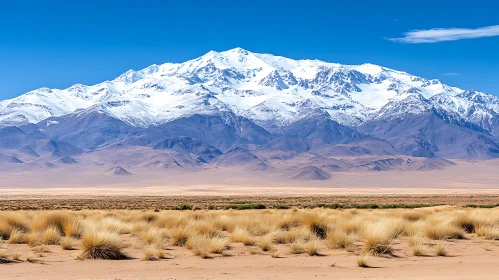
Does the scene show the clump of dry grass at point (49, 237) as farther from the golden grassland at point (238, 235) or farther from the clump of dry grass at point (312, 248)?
the clump of dry grass at point (312, 248)

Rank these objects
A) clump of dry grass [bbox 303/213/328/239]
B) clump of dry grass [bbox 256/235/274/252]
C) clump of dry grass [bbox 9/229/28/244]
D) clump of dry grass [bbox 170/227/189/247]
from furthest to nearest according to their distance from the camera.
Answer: clump of dry grass [bbox 303/213/328/239]
clump of dry grass [bbox 9/229/28/244]
clump of dry grass [bbox 170/227/189/247]
clump of dry grass [bbox 256/235/274/252]

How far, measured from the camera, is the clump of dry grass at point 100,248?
18.2 metres

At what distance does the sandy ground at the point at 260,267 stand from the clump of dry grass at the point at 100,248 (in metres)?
0.41

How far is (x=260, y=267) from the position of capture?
17594 millimetres

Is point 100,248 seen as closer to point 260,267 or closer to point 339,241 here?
point 260,267

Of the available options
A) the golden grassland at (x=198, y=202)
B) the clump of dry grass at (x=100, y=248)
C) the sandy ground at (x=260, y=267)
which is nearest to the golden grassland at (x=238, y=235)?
the clump of dry grass at (x=100, y=248)

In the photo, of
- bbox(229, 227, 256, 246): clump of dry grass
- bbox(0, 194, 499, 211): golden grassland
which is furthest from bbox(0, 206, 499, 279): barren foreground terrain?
bbox(0, 194, 499, 211): golden grassland

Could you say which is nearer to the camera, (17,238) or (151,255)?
(151,255)

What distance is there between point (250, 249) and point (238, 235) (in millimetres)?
1679

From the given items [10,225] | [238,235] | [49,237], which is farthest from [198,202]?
[49,237]

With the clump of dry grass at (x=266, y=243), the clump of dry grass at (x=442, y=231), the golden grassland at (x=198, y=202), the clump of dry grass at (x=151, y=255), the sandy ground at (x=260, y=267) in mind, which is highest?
the golden grassland at (x=198, y=202)

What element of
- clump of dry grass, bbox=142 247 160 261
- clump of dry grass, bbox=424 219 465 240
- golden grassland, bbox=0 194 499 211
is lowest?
clump of dry grass, bbox=142 247 160 261

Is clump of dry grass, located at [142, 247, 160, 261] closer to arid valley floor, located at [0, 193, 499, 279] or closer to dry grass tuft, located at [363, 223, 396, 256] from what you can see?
arid valley floor, located at [0, 193, 499, 279]

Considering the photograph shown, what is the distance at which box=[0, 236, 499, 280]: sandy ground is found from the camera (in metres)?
16.2
